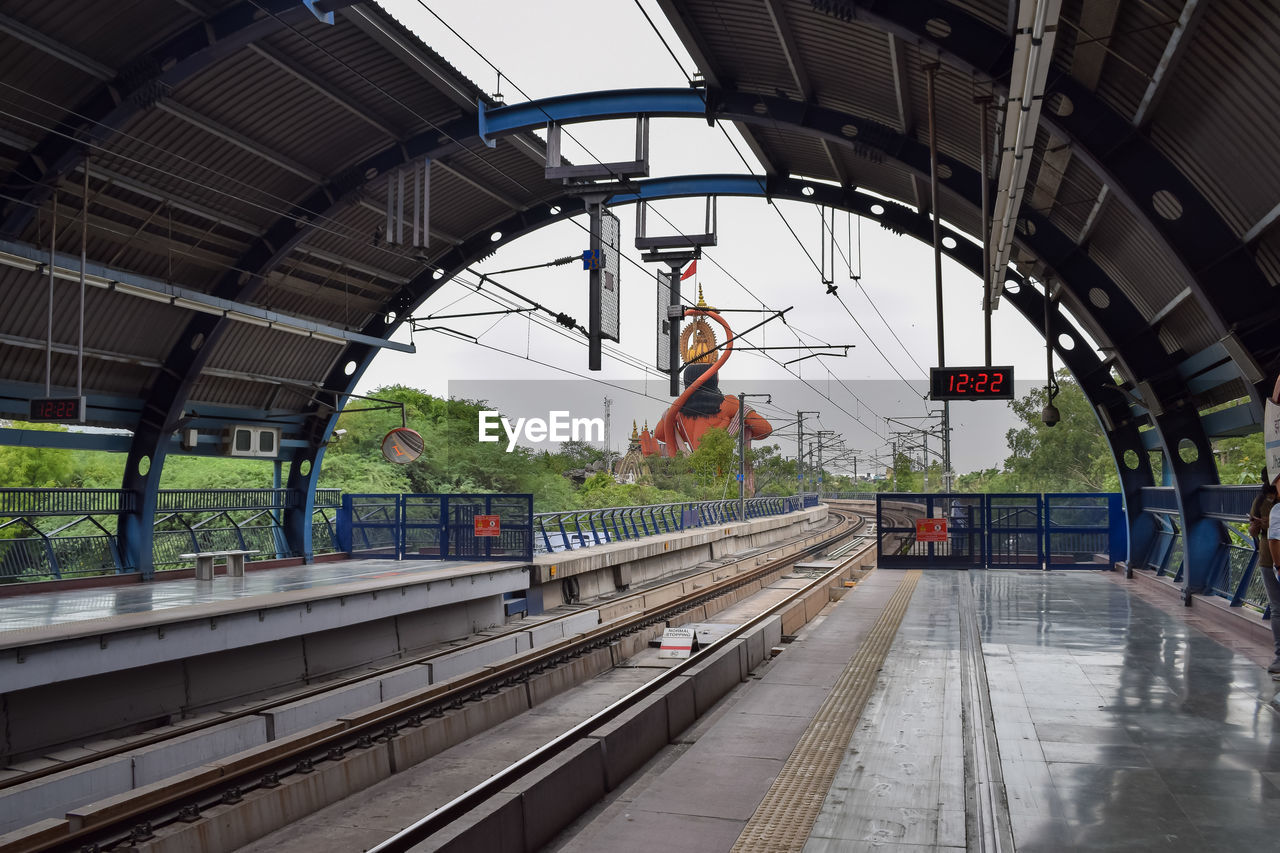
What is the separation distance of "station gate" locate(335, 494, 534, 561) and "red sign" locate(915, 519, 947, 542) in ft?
27.7

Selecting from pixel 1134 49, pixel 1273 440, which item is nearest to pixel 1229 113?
pixel 1134 49

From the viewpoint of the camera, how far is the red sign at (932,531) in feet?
69.4

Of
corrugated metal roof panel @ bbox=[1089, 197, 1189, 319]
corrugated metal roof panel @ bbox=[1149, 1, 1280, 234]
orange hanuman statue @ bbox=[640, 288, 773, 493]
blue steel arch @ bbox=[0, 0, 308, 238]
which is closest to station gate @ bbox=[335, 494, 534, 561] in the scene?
blue steel arch @ bbox=[0, 0, 308, 238]

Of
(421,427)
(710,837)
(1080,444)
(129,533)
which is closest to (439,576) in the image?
(129,533)

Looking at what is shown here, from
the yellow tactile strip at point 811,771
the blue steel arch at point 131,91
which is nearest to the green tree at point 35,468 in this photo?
the blue steel arch at point 131,91

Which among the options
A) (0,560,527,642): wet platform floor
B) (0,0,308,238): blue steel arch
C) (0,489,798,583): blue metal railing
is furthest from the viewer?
(0,489,798,583): blue metal railing

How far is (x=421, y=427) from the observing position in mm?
44156

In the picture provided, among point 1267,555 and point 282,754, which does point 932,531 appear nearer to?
point 1267,555

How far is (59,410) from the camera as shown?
46.8 ft

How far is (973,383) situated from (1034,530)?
9723 millimetres

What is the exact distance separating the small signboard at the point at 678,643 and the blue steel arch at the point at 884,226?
27.1ft

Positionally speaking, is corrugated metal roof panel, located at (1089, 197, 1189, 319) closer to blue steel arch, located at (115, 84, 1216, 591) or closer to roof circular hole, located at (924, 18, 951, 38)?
→ blue steel arch, located at (115, 84, 1216, 591)

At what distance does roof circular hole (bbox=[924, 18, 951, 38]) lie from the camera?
10797 millimetres

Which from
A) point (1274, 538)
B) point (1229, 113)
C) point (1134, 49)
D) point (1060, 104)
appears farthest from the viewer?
point (1060, 104)
